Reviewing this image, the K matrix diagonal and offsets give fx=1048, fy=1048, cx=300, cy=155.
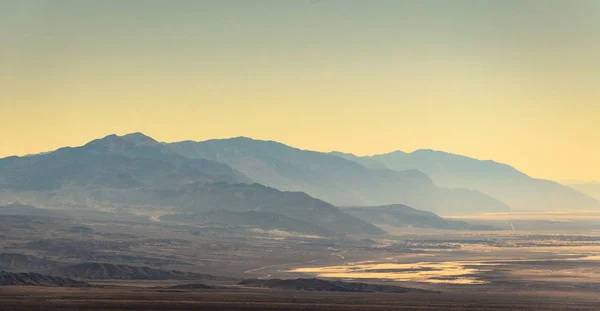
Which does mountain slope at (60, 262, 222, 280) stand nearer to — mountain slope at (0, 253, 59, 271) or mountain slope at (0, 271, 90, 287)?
mountain slope at (0, 253, 59, 271)

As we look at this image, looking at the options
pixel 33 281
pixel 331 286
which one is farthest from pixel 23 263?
pixel 331 286

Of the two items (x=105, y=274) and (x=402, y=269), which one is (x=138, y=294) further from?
(x=402, y=269)

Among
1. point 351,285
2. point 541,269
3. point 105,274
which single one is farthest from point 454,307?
point 541,269

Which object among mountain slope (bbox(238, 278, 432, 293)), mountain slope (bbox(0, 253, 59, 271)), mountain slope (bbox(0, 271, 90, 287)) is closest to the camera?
A: mountain slope (bbox(0, 271, 90, 287))

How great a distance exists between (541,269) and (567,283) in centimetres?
3170

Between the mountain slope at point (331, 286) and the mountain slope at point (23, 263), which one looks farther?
the mountain slope at point (23, 263)

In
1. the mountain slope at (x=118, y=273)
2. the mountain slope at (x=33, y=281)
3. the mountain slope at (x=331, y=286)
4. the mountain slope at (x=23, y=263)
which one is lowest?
the mountain slope at (x=331, y=286)

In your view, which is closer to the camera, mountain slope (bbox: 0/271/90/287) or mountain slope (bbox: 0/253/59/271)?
mountain slope (bbox: 0/271/90/287)

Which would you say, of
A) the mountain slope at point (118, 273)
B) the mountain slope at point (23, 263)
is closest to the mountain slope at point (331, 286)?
the mountain slope at point (118, 273)

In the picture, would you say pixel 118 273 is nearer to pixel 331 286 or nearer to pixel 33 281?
pixel 33 281

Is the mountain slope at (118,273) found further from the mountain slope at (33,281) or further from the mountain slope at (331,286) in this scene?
the mountain slope at (331,286)

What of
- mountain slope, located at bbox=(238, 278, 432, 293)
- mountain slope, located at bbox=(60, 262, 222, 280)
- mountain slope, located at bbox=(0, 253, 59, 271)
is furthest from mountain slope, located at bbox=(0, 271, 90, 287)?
mountain slope, located at bbox=(0, 253, 59, 271)

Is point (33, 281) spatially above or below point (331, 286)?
above

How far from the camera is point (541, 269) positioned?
625 ft
